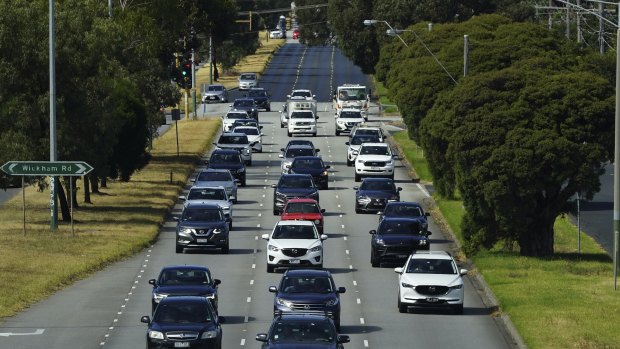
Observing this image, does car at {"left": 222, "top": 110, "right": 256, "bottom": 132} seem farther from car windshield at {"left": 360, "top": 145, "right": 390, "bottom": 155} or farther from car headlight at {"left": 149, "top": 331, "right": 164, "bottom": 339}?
car headlight at {"left": 149, "top": 331, "right": 164, "bottom": 339}

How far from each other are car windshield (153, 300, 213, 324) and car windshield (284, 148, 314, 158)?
4309cm

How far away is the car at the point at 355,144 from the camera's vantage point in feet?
271

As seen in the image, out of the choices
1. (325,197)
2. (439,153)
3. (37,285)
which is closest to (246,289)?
(37,285)

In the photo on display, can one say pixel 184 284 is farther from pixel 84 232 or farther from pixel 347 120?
pixel 347 120

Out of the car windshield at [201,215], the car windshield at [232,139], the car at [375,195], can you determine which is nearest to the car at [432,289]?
the car windshield at [201,215]

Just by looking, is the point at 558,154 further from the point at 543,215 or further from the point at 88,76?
the point at 88,76

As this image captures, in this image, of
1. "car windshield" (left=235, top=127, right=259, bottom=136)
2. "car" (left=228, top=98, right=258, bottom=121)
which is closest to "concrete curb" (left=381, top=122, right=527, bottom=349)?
"car windshield" (left=235, top=127, right=259, bottom=136)

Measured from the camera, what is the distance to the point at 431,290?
1566 inches

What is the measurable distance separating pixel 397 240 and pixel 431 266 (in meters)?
8.52

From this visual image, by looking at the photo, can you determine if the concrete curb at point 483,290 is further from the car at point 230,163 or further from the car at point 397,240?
the car at point 230,163

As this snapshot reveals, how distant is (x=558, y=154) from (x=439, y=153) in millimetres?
12829

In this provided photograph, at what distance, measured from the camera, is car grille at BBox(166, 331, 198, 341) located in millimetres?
31953

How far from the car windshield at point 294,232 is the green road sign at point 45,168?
9995mm

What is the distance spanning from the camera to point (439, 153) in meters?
62.7
